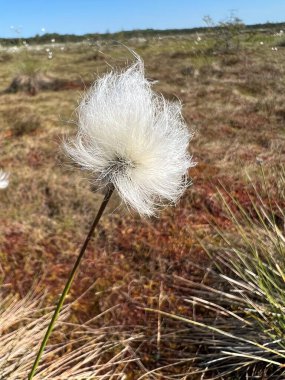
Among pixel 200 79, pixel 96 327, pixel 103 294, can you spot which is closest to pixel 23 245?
pixel 103 294

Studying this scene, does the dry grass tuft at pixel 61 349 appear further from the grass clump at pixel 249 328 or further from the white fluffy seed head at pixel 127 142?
the white fluffy seed head at pixel 127 142

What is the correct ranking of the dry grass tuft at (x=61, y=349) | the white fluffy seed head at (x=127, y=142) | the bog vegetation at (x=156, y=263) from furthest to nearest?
the bog vegetation at (x=156, y=263)
the dry grass tuft at (x=61, y=349)
the white fluffy seed head at (x=127, y=142)

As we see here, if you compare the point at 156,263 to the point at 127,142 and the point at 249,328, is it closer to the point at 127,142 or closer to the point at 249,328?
the point at 249,328

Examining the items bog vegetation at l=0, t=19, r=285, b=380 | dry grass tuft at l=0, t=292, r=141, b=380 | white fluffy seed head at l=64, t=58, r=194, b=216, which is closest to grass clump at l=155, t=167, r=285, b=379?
bog vegetation at l=0, t=19, r=285, b=380

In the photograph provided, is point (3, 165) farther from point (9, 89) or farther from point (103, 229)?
point (9, 89)

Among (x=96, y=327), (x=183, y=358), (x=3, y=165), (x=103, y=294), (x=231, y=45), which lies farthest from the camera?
(x=231, y=45)

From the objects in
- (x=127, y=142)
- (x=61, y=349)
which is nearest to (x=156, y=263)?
(x=61, y=349)

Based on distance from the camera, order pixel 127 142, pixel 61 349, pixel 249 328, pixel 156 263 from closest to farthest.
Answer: pixel 127 142
pixel 249 328
pixel 61 349
pixel 156 263

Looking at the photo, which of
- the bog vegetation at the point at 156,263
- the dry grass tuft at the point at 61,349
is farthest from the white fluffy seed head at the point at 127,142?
the dry grass tuft at the point at 61,349

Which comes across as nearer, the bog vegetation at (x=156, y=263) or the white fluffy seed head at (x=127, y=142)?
the white fluffy seed head at (x=127, y=142)
